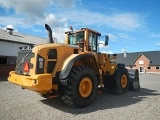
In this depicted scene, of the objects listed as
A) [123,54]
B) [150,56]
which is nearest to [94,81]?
[150,56]

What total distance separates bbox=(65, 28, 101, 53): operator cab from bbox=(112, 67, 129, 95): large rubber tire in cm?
171

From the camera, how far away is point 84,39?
8.60 metres

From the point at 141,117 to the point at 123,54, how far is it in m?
59.8

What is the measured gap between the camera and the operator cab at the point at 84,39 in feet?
28.1

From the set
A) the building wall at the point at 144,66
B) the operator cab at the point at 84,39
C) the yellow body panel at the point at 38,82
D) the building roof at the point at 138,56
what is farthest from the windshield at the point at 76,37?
the building wall at the point at 144,66

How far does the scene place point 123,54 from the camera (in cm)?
6456

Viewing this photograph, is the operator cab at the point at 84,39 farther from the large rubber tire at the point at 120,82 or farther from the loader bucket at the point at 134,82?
the loader bucket at the point at 134,82

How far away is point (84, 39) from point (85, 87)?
225 cm

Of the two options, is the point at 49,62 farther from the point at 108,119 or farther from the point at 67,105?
the point at 108,119

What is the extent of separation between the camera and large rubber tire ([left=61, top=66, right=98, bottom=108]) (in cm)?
677

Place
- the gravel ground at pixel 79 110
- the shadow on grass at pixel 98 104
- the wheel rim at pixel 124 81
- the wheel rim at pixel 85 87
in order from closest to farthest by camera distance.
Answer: the gravel ground at pixel 79 110
the shadow on grass at pixel 98 104
the wheel rim at pixel 85 87
the wheel rim at pixel 124 81

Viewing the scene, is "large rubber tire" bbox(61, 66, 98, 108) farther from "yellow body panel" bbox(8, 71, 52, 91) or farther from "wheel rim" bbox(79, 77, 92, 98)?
"yellow body panel" bbox(8, 71, 52, 91)

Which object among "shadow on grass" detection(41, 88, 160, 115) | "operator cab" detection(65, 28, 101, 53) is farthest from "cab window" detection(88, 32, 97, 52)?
"shadow on grass" detection(41, 88, 160, 115)

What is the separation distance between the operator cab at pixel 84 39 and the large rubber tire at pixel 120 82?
171cm
